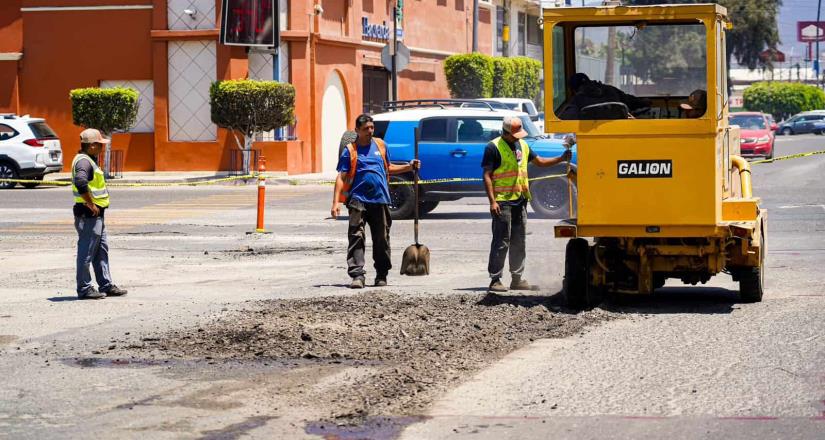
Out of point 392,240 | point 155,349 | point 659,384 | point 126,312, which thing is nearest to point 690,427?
point 659,384

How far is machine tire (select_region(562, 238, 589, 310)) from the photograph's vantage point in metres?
12.5

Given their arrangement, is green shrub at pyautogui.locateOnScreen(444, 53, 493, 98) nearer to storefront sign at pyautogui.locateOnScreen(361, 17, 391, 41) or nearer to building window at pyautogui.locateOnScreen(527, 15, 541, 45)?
storefront sign at pyautogui.locateOnScreen(361, 17, 391, 41)

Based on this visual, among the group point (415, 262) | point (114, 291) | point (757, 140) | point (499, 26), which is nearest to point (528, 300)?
point (415, 262)

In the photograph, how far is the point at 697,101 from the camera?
12.4m

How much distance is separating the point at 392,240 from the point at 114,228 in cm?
522

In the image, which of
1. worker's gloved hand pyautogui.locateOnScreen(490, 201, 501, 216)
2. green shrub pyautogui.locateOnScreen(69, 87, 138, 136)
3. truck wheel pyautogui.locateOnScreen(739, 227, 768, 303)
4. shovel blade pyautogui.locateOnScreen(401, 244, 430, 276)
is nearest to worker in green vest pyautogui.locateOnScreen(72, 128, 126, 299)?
shovel blade pyautogui.locateOnScreen(401, 244, 430, 276)

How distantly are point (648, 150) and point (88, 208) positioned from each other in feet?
18.2

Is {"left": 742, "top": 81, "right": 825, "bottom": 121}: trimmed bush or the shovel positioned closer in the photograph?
the shovel

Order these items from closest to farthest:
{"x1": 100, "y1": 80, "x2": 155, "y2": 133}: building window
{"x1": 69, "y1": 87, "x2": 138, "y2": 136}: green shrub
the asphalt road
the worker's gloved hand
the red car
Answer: the asphalt road → the worker's gloved hand → {"x1": 69, "y1": 87, "x2": 138, "y2": 136}: green shrub → {"x1": 100, "y1": 80, "x2": 155, "y2": 133}: building window → the red car

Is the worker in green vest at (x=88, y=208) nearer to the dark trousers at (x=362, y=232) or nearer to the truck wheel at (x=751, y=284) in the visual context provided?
the dark trousers at (x=362, y=232)

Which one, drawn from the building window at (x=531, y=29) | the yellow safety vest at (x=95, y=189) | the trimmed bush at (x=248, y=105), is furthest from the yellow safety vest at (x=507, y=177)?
the building window at (x=531, y=29)

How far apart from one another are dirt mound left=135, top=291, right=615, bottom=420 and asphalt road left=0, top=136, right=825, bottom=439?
276mm

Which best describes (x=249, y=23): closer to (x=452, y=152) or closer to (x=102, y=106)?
(x=102, y=106)

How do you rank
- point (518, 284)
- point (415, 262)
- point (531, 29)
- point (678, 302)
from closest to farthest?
point (678, 302), point (518, 284), point (415, 262), point (531, 29)
